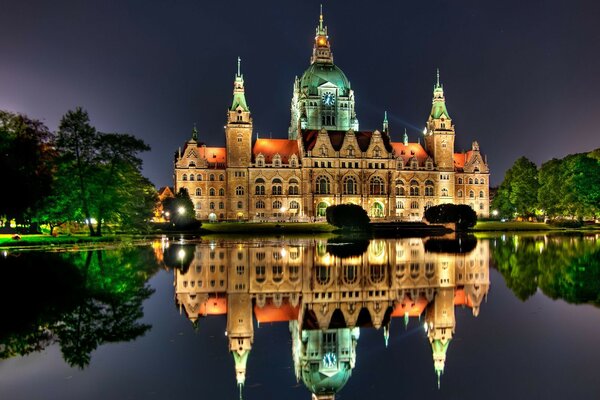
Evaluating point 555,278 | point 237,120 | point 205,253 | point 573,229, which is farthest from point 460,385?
point 237,120

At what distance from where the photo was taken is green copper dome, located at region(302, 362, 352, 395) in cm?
1006

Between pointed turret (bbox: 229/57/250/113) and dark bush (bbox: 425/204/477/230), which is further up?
pointed turret (bbox: 229/57/250/113)

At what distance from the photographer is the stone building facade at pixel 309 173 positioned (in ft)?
332

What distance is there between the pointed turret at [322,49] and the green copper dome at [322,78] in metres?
4.26

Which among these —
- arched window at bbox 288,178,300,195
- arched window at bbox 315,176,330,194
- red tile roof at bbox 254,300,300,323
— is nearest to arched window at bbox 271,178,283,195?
arched window at bbox 288,178,300,195

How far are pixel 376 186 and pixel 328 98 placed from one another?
27.5m

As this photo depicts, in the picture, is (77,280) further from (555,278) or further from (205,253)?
(555,278)

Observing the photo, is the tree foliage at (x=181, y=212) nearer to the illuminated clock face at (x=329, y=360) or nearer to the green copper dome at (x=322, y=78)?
the green copper dome at (x=322, y=78)

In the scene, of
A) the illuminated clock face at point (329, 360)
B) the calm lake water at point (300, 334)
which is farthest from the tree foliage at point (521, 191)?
the illuminated clock face at point (329, 360)

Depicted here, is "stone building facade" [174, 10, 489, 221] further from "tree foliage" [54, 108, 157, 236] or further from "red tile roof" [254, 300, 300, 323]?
"red tile roof" [254, 300, 300, 323]

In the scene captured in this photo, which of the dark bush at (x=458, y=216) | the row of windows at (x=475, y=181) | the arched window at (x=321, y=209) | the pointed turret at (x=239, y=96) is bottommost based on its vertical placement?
the dark bush at (x=458, y=216)

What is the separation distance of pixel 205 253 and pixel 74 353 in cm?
2670

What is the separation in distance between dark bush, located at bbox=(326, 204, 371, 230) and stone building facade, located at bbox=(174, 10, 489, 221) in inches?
946

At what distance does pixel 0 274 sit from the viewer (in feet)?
84.5
